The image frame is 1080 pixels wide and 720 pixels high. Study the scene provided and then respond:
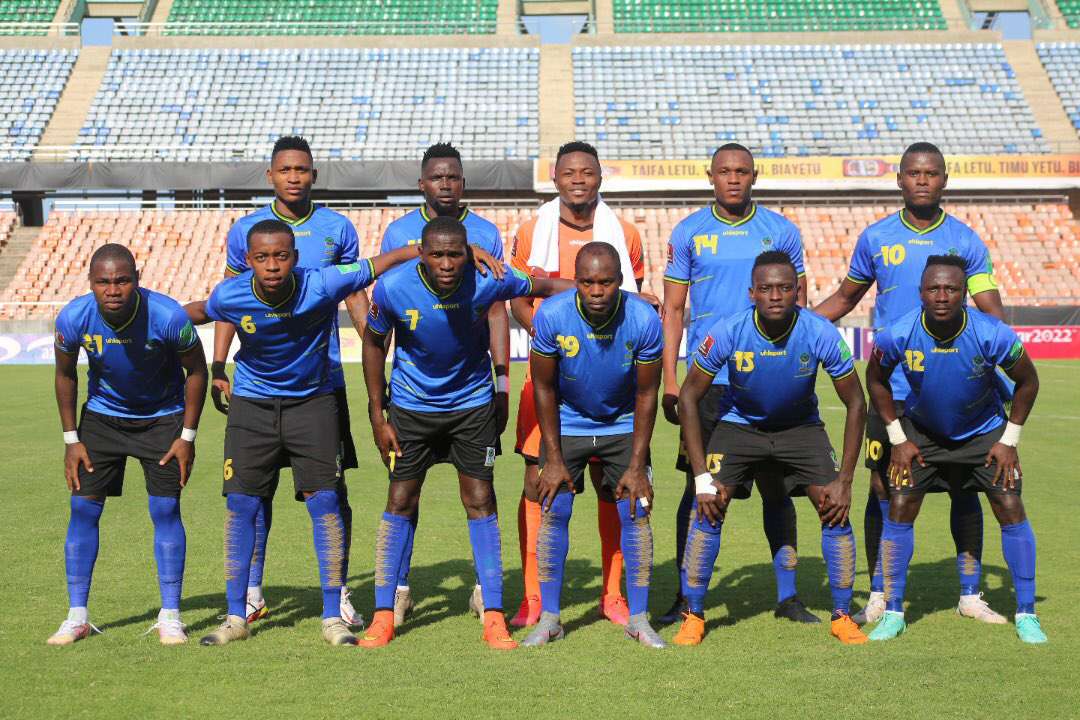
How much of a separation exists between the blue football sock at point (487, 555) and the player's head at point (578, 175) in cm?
184

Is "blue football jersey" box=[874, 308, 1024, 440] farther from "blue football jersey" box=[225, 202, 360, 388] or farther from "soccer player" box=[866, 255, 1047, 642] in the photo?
"blue football jersey" box=[225, 202, 360, 388]

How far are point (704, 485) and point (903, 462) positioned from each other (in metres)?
1.06

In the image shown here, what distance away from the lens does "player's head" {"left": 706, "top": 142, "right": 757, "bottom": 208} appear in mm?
6051

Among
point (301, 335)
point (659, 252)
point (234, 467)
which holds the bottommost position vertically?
point (234, 467)

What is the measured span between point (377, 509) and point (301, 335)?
389 centimetres

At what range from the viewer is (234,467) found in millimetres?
5613

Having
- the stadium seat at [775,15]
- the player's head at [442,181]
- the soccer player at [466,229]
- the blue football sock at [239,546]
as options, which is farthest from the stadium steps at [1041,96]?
the blue football sock at [239,546]

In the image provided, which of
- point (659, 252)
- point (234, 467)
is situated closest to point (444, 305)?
point (234, 467)

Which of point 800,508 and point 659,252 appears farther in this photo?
point 659,252

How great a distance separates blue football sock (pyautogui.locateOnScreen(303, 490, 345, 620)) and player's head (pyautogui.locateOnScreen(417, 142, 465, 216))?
5.48ft

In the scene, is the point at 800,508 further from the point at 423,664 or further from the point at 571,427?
the point at 423,664

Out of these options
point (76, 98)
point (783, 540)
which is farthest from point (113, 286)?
point (76, 98)

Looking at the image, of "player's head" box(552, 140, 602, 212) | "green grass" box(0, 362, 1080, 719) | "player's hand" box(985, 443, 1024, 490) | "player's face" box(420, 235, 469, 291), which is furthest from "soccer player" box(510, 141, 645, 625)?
"player's hand" box(985, 443, 1024, 490)

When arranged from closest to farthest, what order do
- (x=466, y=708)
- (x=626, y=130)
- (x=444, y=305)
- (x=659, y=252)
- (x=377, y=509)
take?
(x=466, y=708) → (x=444, y=305) → (x=377, y=509) → (x=659, y=252) → (x=626, y=130)
